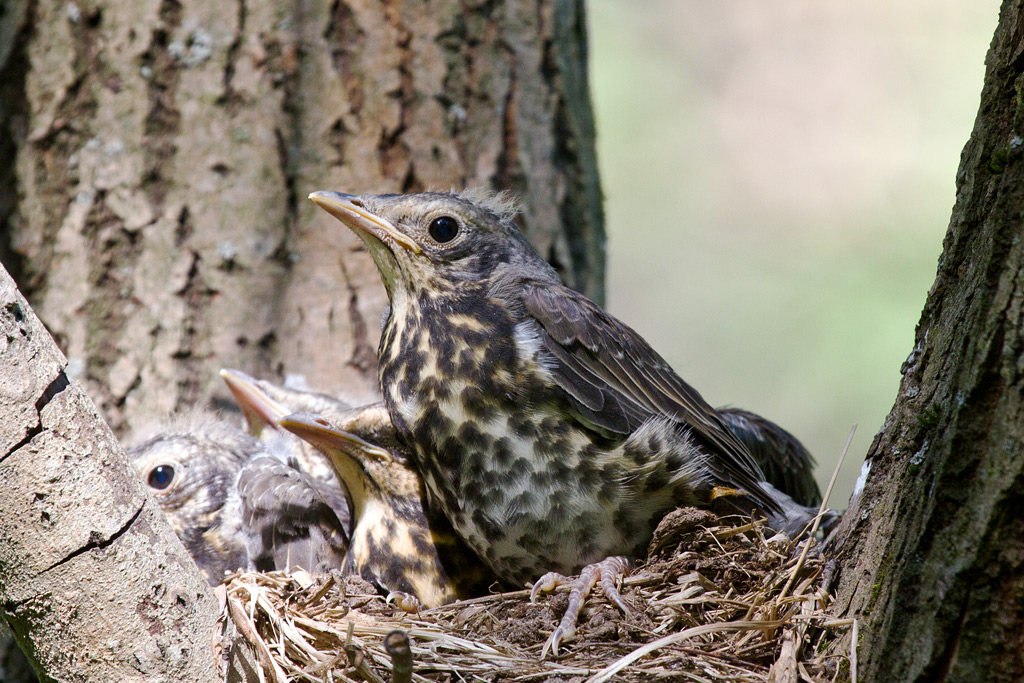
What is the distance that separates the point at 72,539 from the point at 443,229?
58.7 inches

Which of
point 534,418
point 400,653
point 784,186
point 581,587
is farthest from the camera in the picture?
point 784,186

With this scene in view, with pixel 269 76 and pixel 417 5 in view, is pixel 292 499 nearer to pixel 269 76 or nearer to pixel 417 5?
pixel 269 76

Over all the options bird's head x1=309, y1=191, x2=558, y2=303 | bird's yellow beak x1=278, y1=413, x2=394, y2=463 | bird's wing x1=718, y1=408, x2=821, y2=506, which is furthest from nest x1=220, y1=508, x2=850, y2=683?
bird's head x1=309, y1=191, x2=558, y2=303

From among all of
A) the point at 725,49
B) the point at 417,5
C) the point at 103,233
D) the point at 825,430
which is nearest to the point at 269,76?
the point at 417,5

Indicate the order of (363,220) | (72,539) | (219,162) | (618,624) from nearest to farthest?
(72,539)
(618,624)
(363,220)
(219,162)

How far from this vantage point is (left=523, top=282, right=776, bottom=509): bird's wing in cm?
252

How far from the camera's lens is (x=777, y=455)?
3207mm

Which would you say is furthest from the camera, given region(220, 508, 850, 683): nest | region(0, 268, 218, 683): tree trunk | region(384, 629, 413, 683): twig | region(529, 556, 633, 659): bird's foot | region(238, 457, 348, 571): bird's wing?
region(238, 457, 348, 571): bird's wing

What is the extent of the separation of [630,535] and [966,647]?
1127 mm

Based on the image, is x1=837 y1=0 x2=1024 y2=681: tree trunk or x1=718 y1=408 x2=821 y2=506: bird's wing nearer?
x1=837 y1=0 x2=1024 y2=681: tree trunk

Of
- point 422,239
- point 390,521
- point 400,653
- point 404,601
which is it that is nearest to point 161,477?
point 390,521

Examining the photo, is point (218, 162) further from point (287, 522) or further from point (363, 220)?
point (287, 522)

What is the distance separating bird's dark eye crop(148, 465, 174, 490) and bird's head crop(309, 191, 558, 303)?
3.26 ft

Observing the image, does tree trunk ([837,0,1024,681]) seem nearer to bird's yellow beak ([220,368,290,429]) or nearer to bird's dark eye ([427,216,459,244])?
bird's dark eye ([427,216,459,244])
